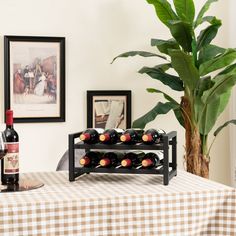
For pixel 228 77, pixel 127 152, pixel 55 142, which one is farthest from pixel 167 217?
pixel 55 142

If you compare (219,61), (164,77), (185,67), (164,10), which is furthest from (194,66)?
(164,10)

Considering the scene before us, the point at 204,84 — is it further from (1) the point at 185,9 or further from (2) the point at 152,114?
(1) the point at 185,9

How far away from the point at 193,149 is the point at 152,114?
451 mm

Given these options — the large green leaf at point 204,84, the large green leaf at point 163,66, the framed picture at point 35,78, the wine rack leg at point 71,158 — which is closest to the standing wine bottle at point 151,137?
the wine rack leg at point 71,158

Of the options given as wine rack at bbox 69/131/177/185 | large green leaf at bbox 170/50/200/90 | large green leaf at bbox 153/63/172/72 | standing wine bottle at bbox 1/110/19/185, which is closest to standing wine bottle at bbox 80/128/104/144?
wine rack at bbox 69/131/177/185

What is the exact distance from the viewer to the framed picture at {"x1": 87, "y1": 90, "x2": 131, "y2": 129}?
15.6ft

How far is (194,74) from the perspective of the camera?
409cm

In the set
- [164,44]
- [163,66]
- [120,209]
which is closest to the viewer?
[120,209]

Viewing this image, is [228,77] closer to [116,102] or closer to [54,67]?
[116,102]

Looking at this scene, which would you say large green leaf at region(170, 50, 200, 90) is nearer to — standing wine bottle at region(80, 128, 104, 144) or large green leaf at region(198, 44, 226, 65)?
large green leaf at region(198, 44, 226, 65)

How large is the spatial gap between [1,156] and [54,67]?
2.78 meters

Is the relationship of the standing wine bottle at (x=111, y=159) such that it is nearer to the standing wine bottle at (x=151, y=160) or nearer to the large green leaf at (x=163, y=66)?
the standing wine bottle at (x=151, y=160)

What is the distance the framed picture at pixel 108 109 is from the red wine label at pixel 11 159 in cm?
272

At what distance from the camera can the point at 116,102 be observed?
4832 mm
